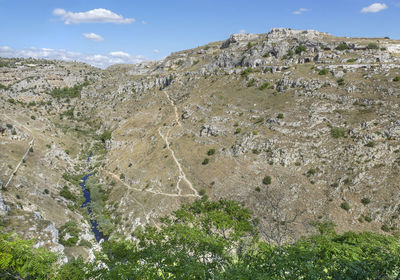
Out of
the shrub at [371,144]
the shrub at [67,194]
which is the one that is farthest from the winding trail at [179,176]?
the shrub at [371,144]

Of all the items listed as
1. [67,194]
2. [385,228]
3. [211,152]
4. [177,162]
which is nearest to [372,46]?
[211,152]

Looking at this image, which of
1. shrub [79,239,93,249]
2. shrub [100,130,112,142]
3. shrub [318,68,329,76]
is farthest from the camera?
shrub [100,130,112,142]

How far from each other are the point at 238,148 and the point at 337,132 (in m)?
24.7

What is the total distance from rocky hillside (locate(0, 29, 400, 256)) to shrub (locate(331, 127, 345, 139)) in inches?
13.0

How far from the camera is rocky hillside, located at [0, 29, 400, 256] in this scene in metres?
49.6

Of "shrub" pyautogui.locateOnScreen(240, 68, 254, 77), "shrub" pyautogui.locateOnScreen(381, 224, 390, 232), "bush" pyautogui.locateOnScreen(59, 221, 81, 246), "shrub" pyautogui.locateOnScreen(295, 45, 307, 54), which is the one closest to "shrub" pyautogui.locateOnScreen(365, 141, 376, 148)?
"shrub" pyautogui.locateOnScreen(381, 224, 390, 232)

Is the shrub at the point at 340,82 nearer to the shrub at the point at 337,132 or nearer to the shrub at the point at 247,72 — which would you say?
the shrub at the point at 337,132

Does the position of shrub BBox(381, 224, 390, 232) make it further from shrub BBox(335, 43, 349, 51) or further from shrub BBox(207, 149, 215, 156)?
shrub BBox(335, 43, 349, 51)

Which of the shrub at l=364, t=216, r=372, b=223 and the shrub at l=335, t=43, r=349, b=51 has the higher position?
the shrub at l=335, t=43, r=349, b=51

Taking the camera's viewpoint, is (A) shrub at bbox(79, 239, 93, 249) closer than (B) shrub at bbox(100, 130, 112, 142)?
Yes

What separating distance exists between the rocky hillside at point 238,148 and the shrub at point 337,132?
1.08 feet

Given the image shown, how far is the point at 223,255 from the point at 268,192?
123ft

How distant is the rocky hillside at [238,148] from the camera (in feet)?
163

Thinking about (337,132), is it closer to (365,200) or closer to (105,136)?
(365,200)
